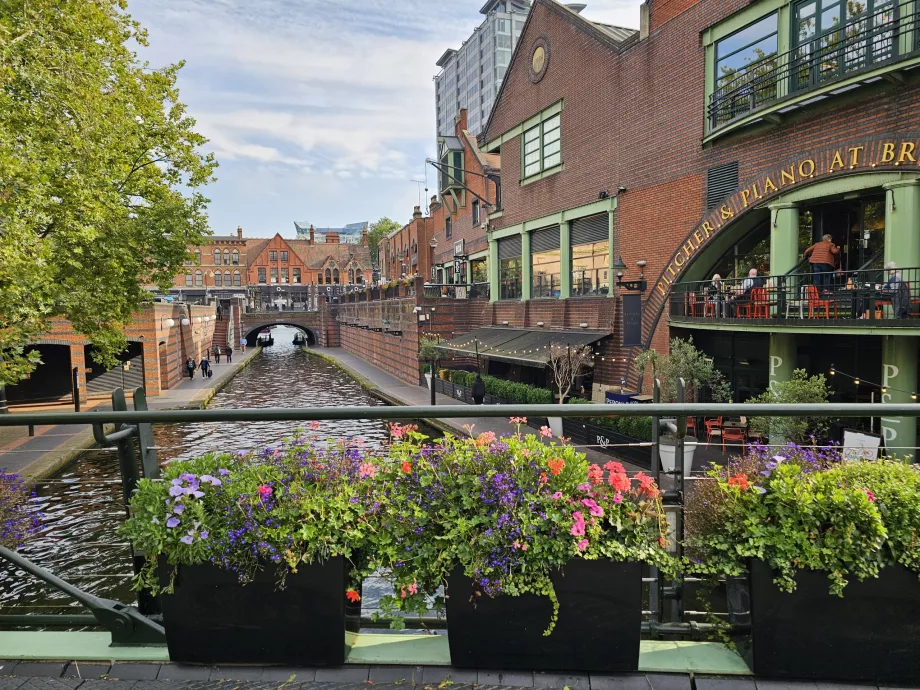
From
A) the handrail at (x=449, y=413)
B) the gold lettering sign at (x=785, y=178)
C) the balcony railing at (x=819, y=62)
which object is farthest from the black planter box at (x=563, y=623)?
the gold lettering sign at (x=785, y=178)

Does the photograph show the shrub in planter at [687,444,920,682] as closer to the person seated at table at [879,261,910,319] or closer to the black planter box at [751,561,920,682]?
the black planter box at [751,561,920,682]

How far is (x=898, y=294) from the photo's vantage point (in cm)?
1188

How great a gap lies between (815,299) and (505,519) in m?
13.5

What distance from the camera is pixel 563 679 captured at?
2461mm

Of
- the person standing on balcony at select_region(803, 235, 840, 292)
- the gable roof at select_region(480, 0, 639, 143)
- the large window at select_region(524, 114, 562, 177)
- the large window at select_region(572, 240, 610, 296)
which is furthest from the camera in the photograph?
the large window at select_region(524, 114, 562, 177)

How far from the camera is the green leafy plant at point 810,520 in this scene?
232cm

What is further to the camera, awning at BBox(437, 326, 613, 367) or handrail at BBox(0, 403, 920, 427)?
awning at BBox(437, 326, 613, 367)

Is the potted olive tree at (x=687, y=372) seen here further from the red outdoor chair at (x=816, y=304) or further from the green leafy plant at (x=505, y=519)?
the green leafy plant at (x=505, y=519)

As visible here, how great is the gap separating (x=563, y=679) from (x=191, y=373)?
39.3 m

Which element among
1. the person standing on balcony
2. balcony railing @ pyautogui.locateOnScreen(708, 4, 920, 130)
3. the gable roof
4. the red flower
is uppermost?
the gable roof

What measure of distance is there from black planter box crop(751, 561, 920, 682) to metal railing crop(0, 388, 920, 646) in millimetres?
173

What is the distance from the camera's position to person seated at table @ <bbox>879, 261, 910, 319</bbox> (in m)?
11.7

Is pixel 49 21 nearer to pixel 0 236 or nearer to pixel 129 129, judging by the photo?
pixel 129 129

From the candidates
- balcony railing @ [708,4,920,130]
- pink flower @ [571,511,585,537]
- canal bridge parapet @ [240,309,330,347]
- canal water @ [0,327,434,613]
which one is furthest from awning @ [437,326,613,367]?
canal bridge parapet @ [240,309,330,347]
